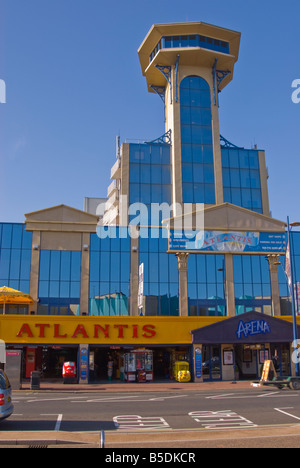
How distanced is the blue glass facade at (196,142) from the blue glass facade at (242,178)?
2.23 meters

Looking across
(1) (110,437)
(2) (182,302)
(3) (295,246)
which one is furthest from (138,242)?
(1) (110,437)

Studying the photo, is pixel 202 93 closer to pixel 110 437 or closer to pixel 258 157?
pixel 258 157

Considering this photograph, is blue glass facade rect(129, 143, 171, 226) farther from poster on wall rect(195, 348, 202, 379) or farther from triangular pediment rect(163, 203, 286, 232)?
poster on wall rect(195, 348, 202, 379)

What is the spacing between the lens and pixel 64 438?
13195mm

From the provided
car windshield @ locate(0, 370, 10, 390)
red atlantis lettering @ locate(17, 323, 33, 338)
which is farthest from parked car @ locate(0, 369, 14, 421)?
red atlantis lettering @ locate(17, 323, 33, 338)

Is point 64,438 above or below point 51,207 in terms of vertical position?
below

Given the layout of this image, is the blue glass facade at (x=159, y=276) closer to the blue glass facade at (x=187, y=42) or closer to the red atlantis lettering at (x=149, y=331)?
the red atlantis lettering at (x=149, y=331)

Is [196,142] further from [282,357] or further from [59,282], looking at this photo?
[282,357]

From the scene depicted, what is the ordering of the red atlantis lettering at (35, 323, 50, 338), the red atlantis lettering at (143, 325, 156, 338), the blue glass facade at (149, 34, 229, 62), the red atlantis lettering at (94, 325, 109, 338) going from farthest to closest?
1. the blue glass facade at (149, 34, 229, 62)
2. the red atlantis lettering at (143, 325, 156, 338)
3. the red atlantis lettering at (94, 325, 109, 338)
4. the red atlantis lettering at (35, 323, 50, 338)

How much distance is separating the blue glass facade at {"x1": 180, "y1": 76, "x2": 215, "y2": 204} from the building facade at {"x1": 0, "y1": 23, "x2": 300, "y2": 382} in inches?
11.1

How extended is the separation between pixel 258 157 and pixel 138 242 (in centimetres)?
2159

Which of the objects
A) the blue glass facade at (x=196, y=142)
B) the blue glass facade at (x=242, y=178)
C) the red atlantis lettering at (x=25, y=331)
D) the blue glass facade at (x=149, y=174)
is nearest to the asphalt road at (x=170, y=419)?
the red atlantis lettering at (x=25, y=331)

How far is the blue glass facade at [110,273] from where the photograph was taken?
42.2 metres

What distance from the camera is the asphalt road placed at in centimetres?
1341
